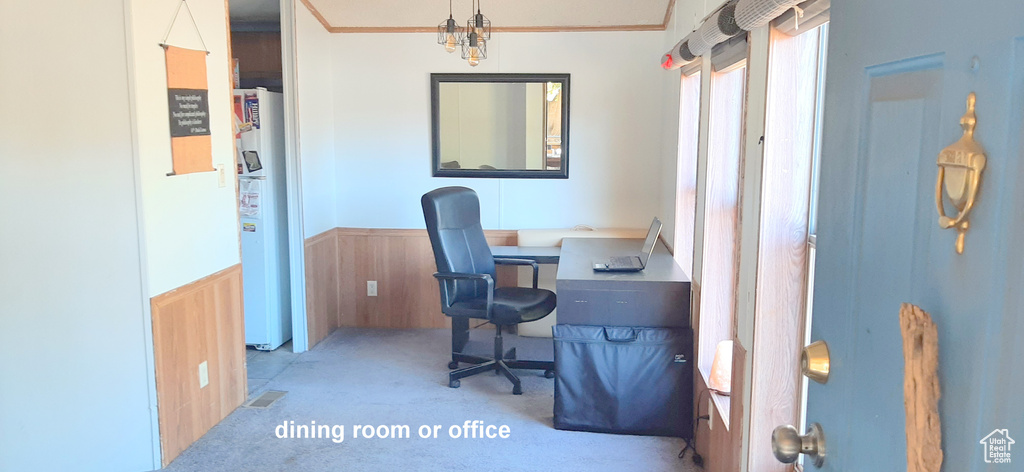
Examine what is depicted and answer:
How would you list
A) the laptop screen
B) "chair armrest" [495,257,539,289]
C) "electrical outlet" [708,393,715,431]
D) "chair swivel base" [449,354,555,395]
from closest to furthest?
"electrical outlet" [708,393,715,431] < the laptop screen < "chair swivel base" [449,354,555,395] < "chair armrest" [495,257,539,289]

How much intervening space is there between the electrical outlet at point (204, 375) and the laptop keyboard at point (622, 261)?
1.93 metres

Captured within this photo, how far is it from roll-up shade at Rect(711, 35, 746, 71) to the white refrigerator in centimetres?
268

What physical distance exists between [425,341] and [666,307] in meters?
1.98

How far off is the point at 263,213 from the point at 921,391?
4078mm

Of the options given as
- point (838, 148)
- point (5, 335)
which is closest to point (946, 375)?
point (838, 148)

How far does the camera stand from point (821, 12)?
1.57 meters

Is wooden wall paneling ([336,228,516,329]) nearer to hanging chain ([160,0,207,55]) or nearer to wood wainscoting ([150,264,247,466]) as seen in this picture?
wood wainscoting ([150,264,247,466])

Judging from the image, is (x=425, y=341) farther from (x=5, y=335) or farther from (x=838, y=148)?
(x=838, y=148)

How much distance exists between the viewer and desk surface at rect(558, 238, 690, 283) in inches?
128

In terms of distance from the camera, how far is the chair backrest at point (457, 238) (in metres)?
3.65

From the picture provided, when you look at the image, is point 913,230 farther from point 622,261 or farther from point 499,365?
point 499,365

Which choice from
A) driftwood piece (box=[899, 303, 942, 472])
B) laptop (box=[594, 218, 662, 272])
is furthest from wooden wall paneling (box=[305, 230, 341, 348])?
driftwood piece (box=[899, 303, 942, 472])

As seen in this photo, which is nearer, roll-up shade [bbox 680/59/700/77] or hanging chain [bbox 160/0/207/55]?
hanging chain [bbox 160/0/207/55]

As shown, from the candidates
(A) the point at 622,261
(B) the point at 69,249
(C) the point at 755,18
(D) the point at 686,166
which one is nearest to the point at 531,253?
(A) the point at 622,261
